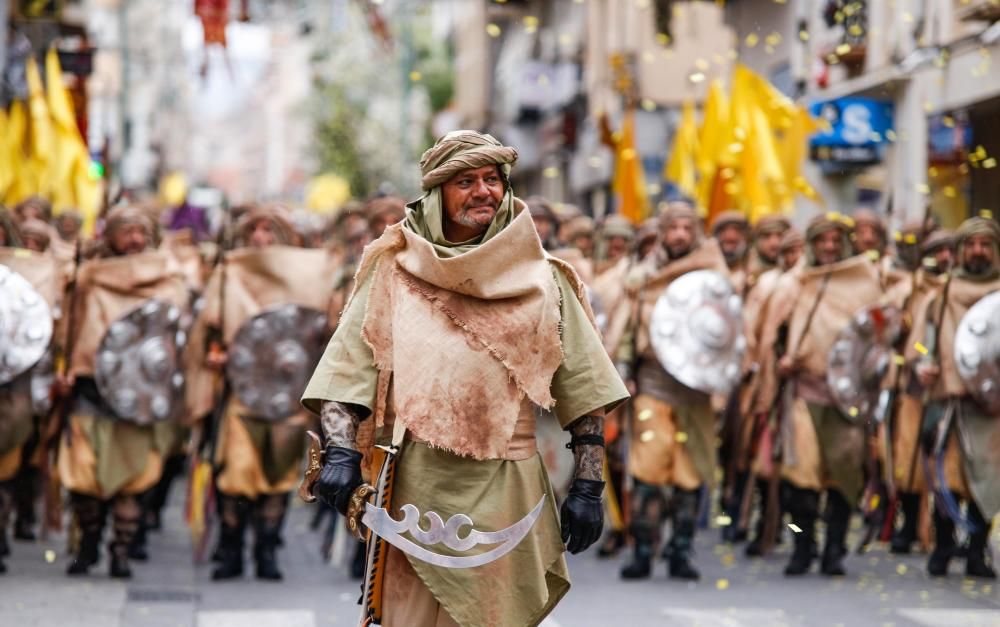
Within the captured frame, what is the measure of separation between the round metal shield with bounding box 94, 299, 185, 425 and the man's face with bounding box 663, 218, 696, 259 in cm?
268

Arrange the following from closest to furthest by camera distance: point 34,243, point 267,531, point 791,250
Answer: point 267,531
point 34,243
point 791,250

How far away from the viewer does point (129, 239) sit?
9695 millimetres

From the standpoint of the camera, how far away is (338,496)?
4.90 meters

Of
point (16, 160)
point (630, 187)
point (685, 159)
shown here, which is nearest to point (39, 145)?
point (16, 160)

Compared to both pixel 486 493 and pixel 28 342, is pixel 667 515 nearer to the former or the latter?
pixel 28 342

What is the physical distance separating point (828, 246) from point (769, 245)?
1.90 meters

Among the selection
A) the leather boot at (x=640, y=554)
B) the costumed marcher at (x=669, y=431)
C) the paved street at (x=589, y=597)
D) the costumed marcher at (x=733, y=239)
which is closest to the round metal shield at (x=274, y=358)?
the paved street at (x=589, y=597)

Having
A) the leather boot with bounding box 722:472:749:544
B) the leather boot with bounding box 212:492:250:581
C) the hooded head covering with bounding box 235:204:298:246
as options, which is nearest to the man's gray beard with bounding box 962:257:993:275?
the leather boot with bounding box 722:472:749:544

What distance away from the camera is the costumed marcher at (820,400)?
10109mm

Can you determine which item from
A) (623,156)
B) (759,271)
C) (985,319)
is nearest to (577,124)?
(623,156)

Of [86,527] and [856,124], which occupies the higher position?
[856,124]

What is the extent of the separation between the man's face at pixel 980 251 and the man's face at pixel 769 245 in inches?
94.1

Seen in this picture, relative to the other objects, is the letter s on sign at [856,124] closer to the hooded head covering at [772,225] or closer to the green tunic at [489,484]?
the hooded head covering at [772,225]

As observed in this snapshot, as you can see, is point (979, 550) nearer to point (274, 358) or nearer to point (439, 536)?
point (274, 358)
